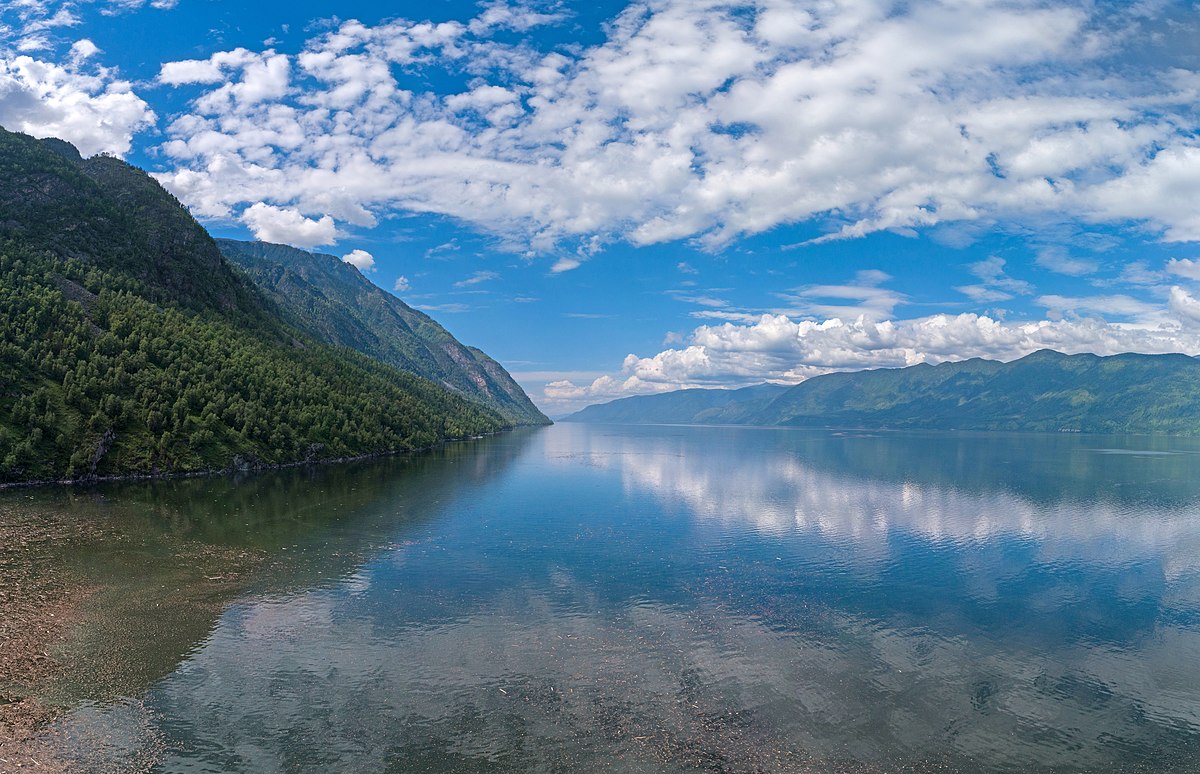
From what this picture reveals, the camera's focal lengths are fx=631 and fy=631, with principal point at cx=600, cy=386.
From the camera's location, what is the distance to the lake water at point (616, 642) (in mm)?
29781

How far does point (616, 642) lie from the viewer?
141 feet

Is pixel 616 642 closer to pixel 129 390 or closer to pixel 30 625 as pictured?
pixel 30 625

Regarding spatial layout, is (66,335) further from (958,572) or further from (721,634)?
(958,572)

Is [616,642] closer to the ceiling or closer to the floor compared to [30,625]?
closer to the floor

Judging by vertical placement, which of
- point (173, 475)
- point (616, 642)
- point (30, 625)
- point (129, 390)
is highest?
point (129, 390)

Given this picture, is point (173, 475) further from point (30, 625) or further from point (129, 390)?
point (30, 625)

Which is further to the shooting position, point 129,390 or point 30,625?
point 129,390

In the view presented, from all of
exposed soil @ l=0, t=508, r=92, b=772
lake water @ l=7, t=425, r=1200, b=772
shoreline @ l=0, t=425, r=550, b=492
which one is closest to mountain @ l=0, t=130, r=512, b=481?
shoreline @ l=0, t=425, r=550, b=492

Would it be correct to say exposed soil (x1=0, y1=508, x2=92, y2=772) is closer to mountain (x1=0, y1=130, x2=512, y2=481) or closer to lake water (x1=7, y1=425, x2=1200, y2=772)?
lake water (x1=7, y1=425, x2=1200, y2=772)

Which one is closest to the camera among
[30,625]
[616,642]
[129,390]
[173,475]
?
[30,625]

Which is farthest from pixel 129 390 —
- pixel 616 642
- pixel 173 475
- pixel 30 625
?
pixel 616 642

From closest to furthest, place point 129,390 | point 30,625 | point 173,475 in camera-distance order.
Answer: point 30,625 < point 173,475 < point 129,390

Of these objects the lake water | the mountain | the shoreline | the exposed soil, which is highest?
the mountain

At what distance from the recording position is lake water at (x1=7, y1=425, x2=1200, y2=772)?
29.8 meters
